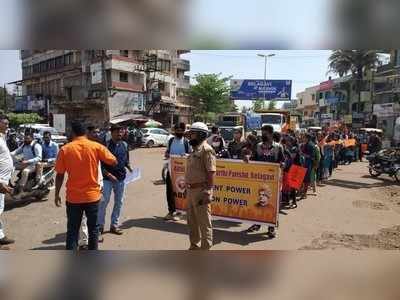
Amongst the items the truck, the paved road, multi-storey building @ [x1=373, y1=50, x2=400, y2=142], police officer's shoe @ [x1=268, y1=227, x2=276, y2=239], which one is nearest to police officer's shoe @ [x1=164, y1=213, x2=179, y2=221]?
the paved road

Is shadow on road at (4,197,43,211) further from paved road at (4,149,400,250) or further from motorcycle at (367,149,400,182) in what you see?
motorcycle at (367,149,400,182)

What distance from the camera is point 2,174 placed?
17.5 ft

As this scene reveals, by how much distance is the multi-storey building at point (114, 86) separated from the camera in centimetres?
3991

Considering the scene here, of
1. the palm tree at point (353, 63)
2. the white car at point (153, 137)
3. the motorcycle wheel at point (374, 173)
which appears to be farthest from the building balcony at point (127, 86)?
the motorcycle wheel at point (374, 173)

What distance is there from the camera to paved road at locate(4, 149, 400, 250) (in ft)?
19.4

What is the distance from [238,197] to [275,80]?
3861cm

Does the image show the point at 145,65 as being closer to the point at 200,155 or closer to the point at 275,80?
the point at 275,80

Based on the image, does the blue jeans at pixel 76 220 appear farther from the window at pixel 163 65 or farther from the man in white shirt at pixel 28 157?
the window at pixel 163 65

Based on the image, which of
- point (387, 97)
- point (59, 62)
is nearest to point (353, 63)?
point (387, 97)

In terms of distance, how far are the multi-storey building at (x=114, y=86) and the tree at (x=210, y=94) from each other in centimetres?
196

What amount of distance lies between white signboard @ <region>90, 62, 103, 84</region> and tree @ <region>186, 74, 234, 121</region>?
12.2 meters

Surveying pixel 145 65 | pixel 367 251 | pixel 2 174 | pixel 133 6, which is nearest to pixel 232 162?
pixel 367 251

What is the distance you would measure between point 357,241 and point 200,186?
9.00 ft

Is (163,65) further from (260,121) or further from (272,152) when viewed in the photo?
(272,152)
